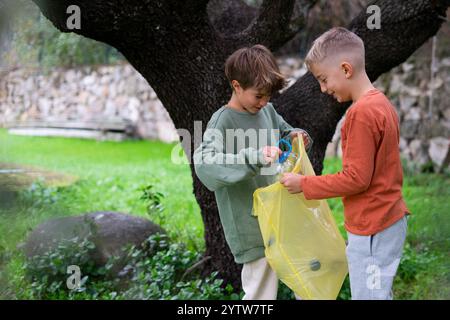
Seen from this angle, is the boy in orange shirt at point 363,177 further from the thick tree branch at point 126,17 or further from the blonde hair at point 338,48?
the thick tree branch at point 126,17

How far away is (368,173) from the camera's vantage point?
2469 mm

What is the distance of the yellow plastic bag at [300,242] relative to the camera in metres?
2.73

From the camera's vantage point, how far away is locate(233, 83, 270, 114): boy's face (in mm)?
2803

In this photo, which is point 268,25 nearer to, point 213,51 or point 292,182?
point 213,51

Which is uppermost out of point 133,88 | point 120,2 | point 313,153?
point 133,88

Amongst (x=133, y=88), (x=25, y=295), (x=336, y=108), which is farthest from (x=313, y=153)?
(x=133, y=88)

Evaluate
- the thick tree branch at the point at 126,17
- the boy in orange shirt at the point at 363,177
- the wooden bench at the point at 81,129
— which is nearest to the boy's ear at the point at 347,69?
the boy in orange shirt at the point at 363,177

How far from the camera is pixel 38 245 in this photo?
471cm

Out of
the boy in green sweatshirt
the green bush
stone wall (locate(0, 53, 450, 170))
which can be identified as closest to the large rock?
the green bush

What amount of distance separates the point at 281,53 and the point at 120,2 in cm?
777

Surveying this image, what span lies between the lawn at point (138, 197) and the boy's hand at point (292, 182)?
1.44 metres

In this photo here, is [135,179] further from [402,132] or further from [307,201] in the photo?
[307,201]

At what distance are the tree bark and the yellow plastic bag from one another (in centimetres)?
111

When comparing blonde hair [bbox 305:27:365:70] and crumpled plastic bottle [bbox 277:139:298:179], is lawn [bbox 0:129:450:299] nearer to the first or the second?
crumpled plastic bottle [bbox 277:139:298:179]
